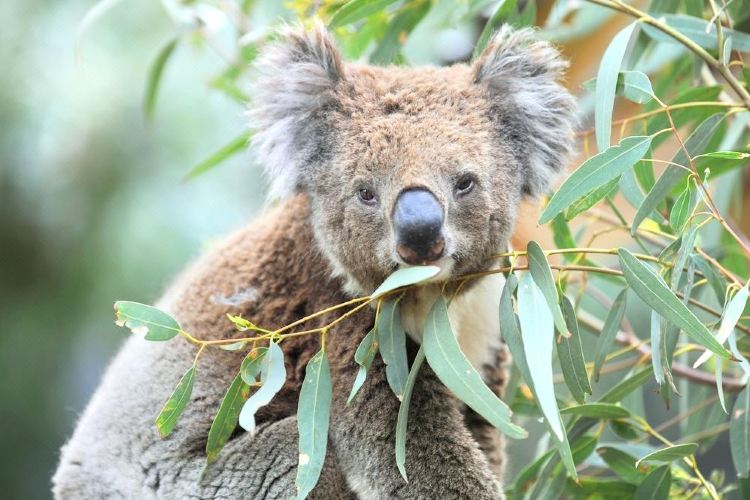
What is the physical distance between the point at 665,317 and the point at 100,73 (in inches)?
210

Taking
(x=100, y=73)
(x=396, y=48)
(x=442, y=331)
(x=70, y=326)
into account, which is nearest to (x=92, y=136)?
(x=100, y=73)

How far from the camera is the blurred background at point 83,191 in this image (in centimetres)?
629

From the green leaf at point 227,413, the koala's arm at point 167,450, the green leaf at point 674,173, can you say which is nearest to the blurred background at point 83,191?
the koala's arm at point 167,450

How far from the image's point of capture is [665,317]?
6.28ft

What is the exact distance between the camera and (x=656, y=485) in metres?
2.40

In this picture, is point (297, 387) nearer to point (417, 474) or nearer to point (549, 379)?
point (417, 474)

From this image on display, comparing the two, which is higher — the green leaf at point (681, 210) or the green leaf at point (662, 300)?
the green leaf at point (681, 210)

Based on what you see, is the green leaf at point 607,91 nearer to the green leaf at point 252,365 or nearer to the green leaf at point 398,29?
the green leaf at point 252,365

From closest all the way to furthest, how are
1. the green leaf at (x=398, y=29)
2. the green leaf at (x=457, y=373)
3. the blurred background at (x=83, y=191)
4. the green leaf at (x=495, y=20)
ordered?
the green leaf at (x=457, y=373)
the green leaf at (x=495, y=20)
the green leaf at (x=398, y=29)
the blurred background at (x=83, y=191)

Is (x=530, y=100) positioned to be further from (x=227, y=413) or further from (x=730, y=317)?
(x=227, y=413)

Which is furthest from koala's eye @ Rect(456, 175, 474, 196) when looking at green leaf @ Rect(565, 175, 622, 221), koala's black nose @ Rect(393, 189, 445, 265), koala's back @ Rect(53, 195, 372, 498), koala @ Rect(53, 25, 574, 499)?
koala's back @ Rect(53, 195, 372, 498)

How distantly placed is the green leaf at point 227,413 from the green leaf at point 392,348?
1.07ft

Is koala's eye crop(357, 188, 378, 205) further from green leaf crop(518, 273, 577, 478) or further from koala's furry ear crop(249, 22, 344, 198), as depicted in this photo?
green leaf crop(518, 273, 577, 478)

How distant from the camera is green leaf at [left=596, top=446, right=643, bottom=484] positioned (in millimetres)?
2650
